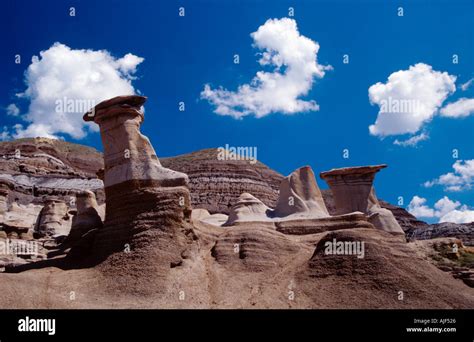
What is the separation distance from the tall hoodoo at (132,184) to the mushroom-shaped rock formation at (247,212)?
39.0 feet

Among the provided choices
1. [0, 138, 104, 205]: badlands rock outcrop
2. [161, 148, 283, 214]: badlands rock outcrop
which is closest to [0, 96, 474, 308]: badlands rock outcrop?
[0, 138, 104, 205]: badlands rock outcrop

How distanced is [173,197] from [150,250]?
2441 millimetres

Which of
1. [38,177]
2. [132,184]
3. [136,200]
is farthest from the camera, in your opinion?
[38,177]

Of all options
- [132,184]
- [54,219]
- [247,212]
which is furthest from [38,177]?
[132,184]

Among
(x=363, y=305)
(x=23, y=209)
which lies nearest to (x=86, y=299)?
(x=363, y=305)

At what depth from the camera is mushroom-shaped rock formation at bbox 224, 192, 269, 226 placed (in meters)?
32.2

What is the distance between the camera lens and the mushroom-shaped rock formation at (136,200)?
18.5 m

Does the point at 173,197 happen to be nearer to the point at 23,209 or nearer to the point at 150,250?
the point at 150,250

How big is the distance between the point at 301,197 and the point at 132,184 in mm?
15204

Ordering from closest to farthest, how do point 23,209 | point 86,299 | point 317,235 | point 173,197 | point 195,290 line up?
point 86,299, point 195,290, point 173,197, point 317,235, point 23,209

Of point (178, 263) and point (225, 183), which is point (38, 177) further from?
point (178, 263)

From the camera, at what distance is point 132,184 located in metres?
20.3

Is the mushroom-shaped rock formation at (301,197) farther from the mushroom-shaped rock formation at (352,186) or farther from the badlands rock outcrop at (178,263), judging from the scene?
the badlands rock outcrop at (178,263)
